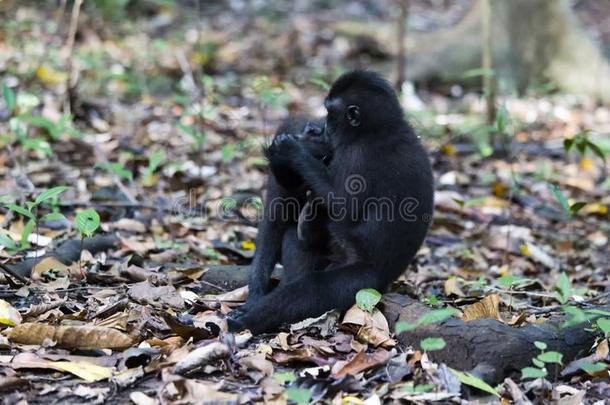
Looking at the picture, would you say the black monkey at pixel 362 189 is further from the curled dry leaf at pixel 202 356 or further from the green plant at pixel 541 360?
the green plant at pixel 541 360

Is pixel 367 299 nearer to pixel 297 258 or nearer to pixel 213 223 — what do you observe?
pixel 297 258

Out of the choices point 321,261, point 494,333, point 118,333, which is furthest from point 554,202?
point 118,333

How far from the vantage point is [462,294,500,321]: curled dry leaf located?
462 centimetres

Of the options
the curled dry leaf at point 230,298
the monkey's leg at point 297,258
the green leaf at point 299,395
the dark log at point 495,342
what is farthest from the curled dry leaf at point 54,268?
the green leaf at point 299,395

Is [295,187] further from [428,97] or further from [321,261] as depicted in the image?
[428,97]

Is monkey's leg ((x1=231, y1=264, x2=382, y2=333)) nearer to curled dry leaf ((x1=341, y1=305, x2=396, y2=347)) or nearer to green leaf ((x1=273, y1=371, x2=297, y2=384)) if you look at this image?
curled dry leaf ((x1=341, y1=305, x2=396, y2=347))

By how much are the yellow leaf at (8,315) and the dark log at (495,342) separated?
1.99 m

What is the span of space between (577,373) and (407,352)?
866mm

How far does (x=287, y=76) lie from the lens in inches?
474

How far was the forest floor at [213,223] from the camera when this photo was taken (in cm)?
381

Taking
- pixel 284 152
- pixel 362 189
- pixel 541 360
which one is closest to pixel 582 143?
pixel 362 189

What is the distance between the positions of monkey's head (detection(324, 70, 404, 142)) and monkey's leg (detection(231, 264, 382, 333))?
87 cm

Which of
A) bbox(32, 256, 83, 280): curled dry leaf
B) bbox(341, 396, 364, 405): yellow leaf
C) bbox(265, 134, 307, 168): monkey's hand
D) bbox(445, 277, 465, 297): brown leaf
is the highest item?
bbox(265, 134, 307, 168): monkey's hand

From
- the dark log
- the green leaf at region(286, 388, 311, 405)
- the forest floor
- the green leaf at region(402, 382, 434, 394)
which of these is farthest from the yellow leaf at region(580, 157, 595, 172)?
the green leaf at region(286, 388, 311, 405)
